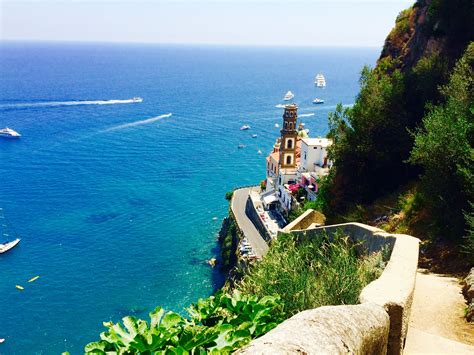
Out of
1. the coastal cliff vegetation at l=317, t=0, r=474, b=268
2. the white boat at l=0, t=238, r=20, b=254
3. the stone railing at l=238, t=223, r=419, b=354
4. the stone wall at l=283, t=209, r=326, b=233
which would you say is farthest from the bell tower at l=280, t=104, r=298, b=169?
the stone railing at l=238, t=223, r=419, b=354

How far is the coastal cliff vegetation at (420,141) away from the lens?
1445 cm

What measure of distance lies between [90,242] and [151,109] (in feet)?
218

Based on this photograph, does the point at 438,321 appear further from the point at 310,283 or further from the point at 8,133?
the point at 8,133

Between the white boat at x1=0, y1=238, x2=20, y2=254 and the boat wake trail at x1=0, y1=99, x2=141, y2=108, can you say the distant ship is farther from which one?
the boat wake trail at x1=0, y1=99, x2=141, y2=108

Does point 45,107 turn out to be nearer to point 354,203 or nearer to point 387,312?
point 354,203

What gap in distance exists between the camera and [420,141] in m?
15.7

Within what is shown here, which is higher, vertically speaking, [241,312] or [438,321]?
[241,312]

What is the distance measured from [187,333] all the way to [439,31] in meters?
25.8

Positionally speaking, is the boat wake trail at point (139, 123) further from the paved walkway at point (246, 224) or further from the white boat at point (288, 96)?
the paved walkway at point (246, 224)

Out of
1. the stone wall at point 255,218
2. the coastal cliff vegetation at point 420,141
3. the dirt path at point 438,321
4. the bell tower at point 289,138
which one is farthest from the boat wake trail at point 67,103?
the dirt path at point 438,321

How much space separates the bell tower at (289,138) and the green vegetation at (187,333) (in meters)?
42.0

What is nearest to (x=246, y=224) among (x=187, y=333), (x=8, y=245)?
(x=8, y=245)

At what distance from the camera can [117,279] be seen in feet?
133

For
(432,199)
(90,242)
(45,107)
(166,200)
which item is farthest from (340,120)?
(45,107)
